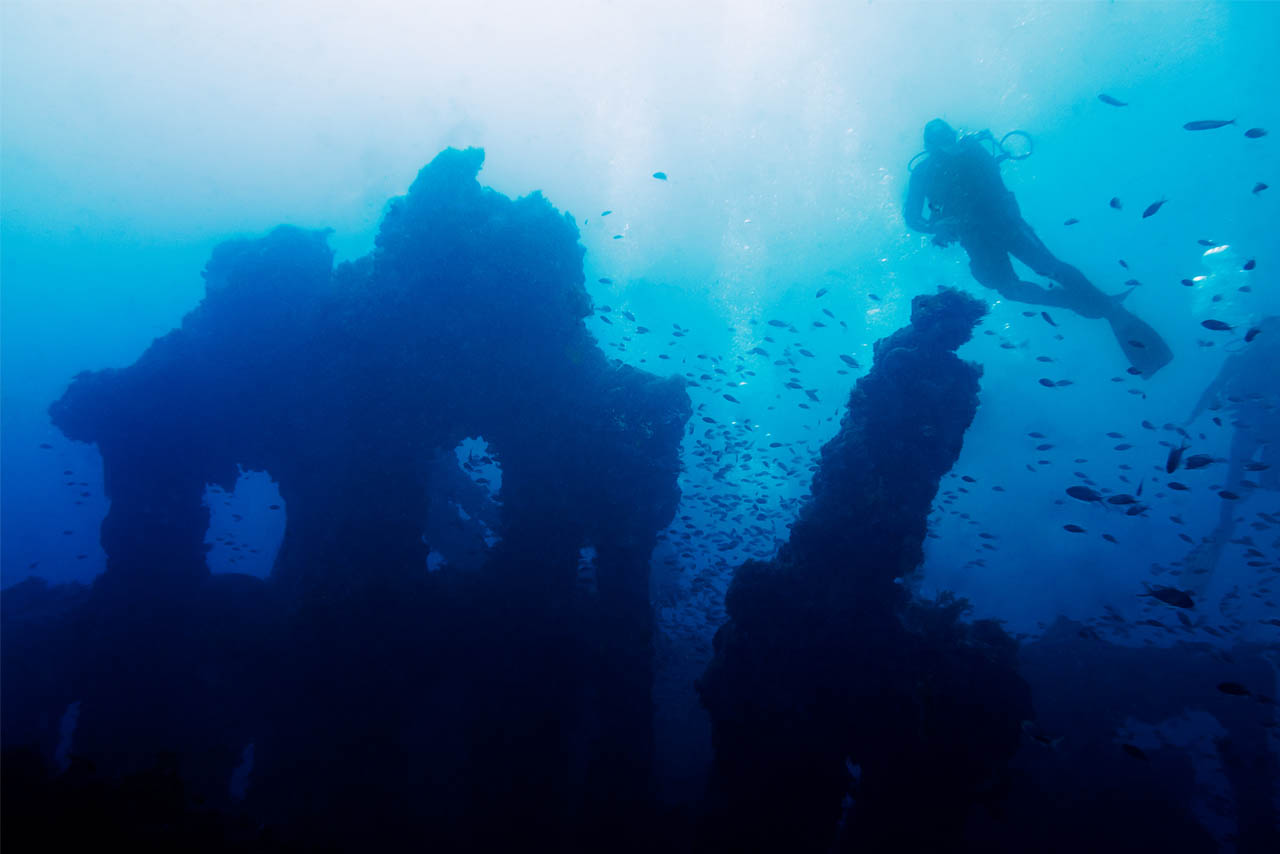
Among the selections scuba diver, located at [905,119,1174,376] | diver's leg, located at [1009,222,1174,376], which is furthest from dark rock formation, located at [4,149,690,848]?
diver's leg, located at [1009,222,1174,376]

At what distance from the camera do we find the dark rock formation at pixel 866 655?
9383 millimetres

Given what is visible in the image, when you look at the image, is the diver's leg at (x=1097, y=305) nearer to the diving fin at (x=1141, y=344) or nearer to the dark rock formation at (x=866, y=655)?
the diving fin at (x=1141, y=344)

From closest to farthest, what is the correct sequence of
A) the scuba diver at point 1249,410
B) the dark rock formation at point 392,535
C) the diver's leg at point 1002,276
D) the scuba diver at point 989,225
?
the dark rock formation at point 392,535 → the scuba diver at point 989,225 → the diver's leg at point 1002,276 → the scuba diver at point 1249,410

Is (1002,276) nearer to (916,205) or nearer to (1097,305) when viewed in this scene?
(1097,305)

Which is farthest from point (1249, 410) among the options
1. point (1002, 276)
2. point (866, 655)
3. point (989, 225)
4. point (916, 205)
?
point (866, 655)

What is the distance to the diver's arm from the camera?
13062mm

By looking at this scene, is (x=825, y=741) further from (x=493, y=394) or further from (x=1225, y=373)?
(x=1225, y=373)

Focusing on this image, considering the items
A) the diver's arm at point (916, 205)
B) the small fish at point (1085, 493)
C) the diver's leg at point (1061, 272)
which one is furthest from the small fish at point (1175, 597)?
the diver's arm at point (916, 205)

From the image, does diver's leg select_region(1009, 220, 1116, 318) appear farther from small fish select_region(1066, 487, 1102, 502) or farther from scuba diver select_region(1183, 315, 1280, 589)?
scuba diver select_region(1183, 315, 1280, 589)

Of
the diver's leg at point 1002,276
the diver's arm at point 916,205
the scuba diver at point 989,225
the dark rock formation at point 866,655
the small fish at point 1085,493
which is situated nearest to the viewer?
the dark rock formation at point 866,655

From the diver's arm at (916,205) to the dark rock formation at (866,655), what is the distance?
3757 mm

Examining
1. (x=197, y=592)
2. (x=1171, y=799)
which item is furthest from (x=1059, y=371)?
(x=197, y=592)

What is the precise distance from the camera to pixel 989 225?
13.0 m

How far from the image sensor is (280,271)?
615 inches
